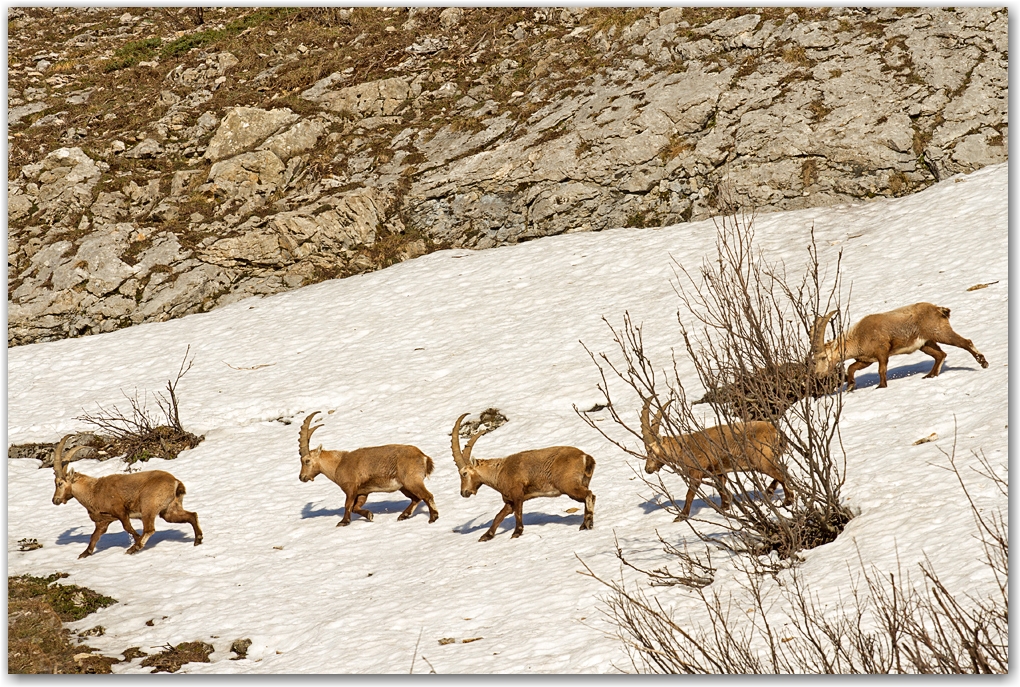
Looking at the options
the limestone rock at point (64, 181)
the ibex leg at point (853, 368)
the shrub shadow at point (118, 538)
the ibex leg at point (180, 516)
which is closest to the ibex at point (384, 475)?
the ibex leg at point (180, 516)

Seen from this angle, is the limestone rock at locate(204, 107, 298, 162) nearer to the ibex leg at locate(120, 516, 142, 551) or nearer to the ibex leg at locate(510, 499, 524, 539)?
the ibex leg at locate(120, 516, 142, 551)

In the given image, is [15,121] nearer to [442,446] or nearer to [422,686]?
[442,446]

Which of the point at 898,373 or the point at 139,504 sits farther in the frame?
the point at 898,373

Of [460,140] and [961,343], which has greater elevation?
[460,140]

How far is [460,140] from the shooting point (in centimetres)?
2750

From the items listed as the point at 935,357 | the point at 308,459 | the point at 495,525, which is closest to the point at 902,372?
the point at 935,357

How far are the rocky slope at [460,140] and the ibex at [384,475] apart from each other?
12371mm

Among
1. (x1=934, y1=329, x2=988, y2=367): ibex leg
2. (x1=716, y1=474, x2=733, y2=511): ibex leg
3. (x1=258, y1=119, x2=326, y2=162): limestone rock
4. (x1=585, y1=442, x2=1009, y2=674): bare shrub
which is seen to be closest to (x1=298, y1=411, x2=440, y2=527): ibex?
(x1=585, y1=442, x2=1009, y2=674): bare shrub

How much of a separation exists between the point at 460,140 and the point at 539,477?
59.9ft

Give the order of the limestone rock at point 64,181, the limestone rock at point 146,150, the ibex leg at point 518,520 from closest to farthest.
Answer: the ibex leg at point 518,520 → the limestone rock at point 64,181 → the limestone rock at point 146,150

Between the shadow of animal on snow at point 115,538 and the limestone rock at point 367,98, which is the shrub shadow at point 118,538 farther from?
the limestone rock at point 367,98

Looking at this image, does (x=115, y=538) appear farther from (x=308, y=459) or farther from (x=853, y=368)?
(x=853, y=368)

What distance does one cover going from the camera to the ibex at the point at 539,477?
36.7 feet

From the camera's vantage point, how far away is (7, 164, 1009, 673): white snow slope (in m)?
8.69
